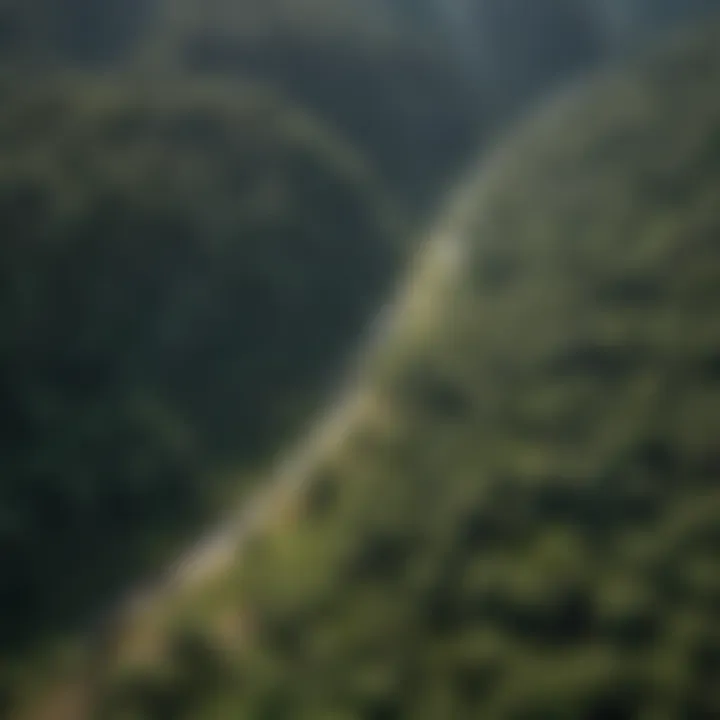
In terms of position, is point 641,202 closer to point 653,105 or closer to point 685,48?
point 653,105

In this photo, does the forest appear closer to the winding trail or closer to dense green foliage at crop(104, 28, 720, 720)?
dense green foliage at crop(104, 28, 720, 720)

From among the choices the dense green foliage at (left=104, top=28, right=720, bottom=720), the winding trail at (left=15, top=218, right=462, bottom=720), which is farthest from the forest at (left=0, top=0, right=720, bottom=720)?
the winding trail at (left=15, top=218, right=462, bottom=720)

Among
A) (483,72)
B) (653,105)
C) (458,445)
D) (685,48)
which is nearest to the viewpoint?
(458,445)

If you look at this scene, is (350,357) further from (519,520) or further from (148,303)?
(519,520)

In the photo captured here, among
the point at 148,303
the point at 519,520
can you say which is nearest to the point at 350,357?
the point at 148,303

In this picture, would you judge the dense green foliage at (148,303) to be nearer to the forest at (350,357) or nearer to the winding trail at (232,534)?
the forest at (350,357)

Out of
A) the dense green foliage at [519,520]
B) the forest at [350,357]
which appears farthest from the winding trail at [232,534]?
the dense green foliage at [519,520]

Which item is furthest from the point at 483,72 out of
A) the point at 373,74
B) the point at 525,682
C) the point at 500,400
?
the point at 525,682
